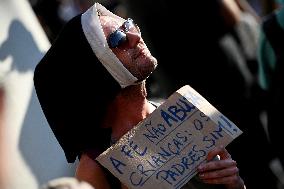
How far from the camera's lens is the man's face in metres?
2.75

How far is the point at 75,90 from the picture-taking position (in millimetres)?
2762

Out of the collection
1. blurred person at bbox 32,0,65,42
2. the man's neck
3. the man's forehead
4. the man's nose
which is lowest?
blurred person at bbox 32,0,65,42

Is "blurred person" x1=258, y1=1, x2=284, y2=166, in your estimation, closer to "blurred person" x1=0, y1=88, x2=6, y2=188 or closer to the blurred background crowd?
the blurred background crowd

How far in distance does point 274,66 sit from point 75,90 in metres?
1.64

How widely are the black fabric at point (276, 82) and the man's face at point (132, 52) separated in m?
1.45

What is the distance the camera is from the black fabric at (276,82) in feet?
13.4

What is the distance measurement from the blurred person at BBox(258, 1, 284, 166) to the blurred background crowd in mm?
140

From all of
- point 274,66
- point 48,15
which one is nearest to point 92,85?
point 274,66

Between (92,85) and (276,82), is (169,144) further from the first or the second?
(276,82)

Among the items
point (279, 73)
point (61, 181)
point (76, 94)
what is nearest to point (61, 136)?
point (76, 94)

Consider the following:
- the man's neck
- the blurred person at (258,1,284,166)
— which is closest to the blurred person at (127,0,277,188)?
the blurred person at (258,1,284,166)

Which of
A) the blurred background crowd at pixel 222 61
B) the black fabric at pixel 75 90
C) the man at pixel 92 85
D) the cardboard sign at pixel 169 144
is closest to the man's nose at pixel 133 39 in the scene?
the man at pixel 92 85

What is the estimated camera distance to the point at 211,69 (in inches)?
177

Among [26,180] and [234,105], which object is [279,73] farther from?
[26,180]
